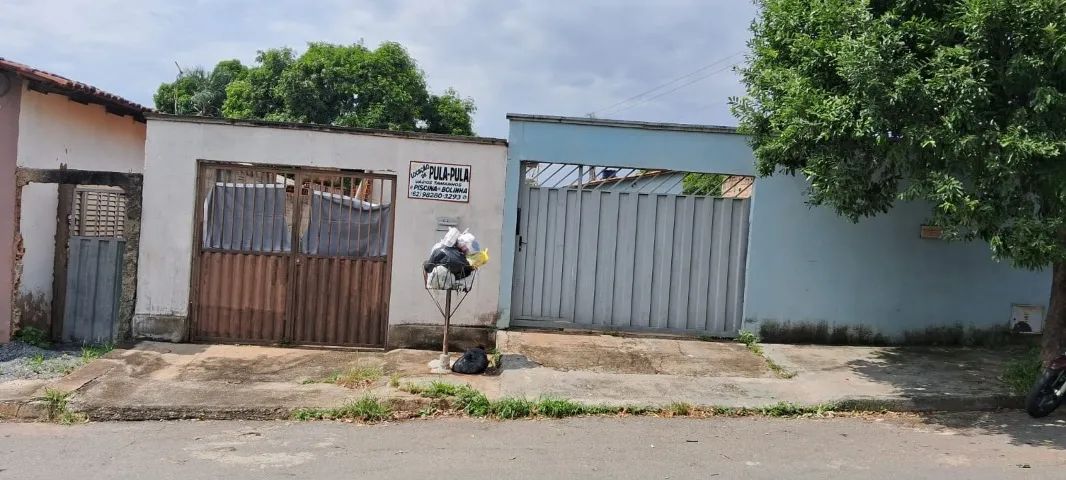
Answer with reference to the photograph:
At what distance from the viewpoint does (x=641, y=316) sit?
8.47 meters

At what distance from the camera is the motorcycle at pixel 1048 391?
233 inches

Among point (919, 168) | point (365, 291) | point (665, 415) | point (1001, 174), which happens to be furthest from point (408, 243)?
point (1001, 174)

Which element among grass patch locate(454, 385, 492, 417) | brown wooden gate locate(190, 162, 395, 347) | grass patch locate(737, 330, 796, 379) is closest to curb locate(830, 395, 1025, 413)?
grass patch locate(737, 330, 796, 379)

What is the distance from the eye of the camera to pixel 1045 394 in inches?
236

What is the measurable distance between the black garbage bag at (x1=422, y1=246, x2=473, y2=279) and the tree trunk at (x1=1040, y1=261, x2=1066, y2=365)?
572 cm

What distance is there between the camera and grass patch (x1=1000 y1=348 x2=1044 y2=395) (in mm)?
6641

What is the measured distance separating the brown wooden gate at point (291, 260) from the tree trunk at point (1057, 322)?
6.90 m

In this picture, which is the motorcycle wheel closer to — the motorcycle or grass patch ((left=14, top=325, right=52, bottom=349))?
the motorcycle

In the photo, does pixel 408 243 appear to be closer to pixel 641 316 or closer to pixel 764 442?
pixel 641 316

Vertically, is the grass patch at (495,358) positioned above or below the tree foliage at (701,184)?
below

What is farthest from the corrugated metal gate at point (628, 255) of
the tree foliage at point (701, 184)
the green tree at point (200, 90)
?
the green tree at point (200, 90)

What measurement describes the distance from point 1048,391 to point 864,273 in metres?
2.61

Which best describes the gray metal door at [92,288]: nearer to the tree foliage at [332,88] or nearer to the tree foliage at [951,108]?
the tree foliage at [951,108]

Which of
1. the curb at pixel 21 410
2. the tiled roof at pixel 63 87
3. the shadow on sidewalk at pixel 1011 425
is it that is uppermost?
the tiled roof at pixel 63 87
